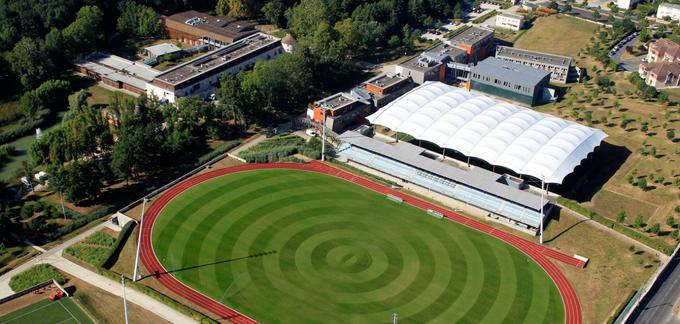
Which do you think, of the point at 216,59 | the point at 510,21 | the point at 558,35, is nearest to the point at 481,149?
the point at 216,59

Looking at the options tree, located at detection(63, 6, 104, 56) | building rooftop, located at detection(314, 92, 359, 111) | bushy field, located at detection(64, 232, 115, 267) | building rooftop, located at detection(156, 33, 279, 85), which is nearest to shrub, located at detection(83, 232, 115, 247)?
bushy field, located at detection(64, 232, 115, 267)

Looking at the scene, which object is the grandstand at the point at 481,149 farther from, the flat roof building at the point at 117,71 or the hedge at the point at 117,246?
the flat roof building at the point at 117,71

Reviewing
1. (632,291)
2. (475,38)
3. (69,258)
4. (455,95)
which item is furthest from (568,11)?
(69,258)

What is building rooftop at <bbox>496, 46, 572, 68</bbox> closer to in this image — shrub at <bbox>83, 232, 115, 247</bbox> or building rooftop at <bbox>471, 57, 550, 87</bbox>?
building rooftop at <bbox>471, 57, 550, 87</bbox>

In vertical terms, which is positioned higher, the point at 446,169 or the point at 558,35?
the point at 558,35

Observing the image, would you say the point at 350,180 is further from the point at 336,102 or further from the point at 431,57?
the point at 431,57
